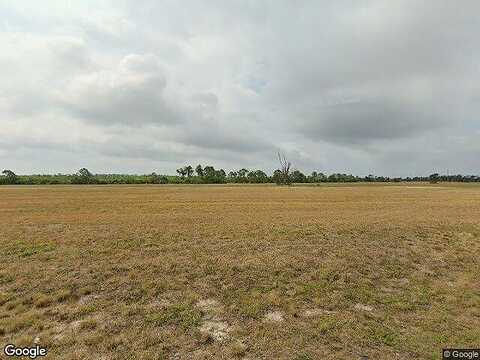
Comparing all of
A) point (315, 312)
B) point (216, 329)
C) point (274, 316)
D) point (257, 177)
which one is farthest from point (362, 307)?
point (257, 177)

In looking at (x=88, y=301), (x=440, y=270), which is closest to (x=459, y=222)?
(x=440, y=270)

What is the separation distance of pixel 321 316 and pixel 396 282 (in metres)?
4.45

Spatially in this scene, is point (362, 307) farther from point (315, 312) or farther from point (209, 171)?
point (209, 171)

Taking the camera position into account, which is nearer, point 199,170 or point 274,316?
point 274,316

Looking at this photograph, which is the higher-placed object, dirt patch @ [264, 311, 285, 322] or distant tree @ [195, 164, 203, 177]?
distant tree @ [195, 164, 203, 177]

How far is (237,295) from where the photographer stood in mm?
9500

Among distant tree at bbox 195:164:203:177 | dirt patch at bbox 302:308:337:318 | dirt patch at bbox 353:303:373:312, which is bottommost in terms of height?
dirt patch at bbox 353:303:373:312

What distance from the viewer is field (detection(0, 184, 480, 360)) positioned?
702 cm

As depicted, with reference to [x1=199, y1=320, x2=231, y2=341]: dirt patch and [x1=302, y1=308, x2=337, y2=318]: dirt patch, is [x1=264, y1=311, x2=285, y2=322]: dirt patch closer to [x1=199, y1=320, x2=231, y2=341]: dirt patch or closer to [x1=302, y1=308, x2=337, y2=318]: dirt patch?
[x1=302, y1=308, x2=337, y2=318]: dirt patch

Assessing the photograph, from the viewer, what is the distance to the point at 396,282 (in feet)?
36.5

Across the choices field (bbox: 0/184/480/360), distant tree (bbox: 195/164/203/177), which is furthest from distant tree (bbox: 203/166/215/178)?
field (bbox: 0/184/480/360)

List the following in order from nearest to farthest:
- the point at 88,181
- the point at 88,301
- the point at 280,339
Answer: the point at 280,339
the point at 88,301
the point at 88,181

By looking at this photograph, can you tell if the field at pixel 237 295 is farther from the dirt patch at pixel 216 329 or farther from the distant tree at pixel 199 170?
the distant tree at pixel 199 170

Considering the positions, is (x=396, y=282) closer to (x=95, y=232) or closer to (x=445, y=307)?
(x=445, y=307)
